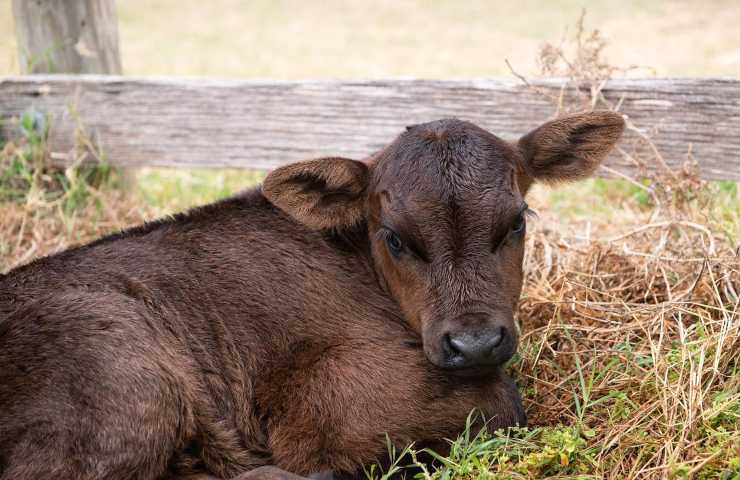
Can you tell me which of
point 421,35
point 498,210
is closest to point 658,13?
point 421,35

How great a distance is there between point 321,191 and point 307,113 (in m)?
2.09

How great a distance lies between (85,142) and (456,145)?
364 centimetres

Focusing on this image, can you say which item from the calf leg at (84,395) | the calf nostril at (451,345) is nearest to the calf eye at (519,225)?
the calf nostril at (451,345)

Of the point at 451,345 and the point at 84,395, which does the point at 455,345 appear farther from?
the point at 84,395

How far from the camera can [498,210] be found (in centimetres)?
375

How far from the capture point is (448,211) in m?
3.70

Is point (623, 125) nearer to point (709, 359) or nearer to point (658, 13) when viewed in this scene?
point (709, 359)

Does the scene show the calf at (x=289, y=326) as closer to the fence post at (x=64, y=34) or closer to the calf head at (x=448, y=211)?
the calf head at (x=448, y=211)

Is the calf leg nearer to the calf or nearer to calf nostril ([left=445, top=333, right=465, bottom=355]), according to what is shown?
the calf

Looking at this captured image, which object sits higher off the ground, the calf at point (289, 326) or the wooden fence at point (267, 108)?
the wooden fence at point (267, 108)

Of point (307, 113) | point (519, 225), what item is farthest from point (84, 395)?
point (307, 113)

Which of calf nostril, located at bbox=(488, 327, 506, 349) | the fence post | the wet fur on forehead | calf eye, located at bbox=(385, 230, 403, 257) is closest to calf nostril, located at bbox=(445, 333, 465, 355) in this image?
calf nostril, located at bbox=(488, 327, 506, 349)

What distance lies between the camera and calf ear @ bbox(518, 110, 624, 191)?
164 inches

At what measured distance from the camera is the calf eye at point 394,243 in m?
3.90
